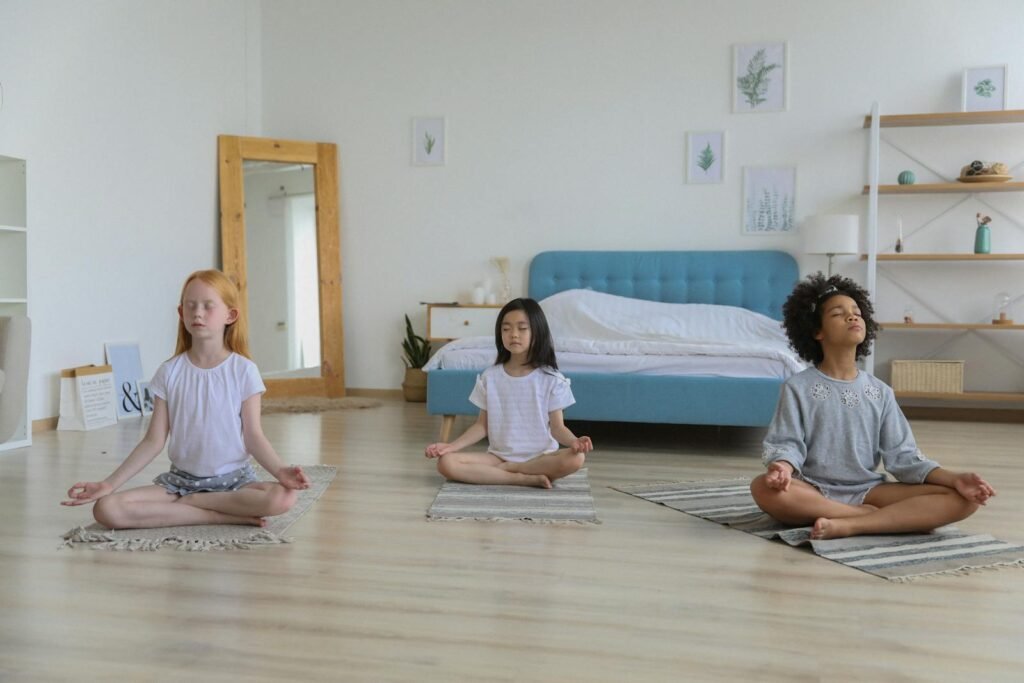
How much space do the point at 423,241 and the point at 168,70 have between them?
1.77 m

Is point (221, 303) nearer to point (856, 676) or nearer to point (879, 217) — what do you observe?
point (856, 676)

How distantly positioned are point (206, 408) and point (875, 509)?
5.73 feet

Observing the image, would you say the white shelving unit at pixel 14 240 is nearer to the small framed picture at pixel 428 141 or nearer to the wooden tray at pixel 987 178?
the small framed picture at pixel 428 141

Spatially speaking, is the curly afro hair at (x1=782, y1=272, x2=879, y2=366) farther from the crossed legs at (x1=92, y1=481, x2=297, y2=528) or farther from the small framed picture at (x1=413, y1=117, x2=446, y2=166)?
the small framed picture at (x1=413, y1=117, x2=446, y2=166)

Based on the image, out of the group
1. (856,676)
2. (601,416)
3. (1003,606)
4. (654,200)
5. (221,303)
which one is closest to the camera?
(856,676)

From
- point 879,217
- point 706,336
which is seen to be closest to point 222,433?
point 706,336

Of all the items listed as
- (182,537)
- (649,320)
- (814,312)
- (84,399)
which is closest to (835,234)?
(649,320)

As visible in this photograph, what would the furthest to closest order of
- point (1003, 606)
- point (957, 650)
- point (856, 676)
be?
1. point (1003, 606)
2. point (957, 650)
3. point (856, 676)

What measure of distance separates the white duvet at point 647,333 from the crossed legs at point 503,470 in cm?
106

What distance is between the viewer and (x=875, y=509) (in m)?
2.38

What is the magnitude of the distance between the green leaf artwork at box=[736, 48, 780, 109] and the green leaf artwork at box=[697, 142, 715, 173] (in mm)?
349

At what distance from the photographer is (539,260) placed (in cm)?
560

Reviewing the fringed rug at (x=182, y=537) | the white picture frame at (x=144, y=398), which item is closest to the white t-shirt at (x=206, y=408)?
the fringed rug at (x=182, y=537)

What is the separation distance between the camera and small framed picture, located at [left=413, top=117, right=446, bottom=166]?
5.80 meters
